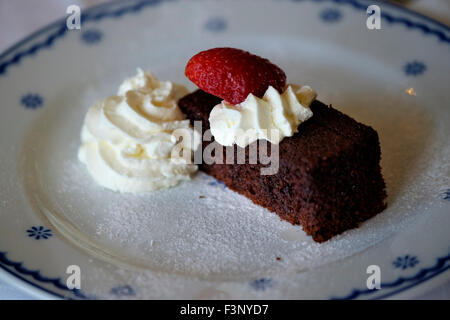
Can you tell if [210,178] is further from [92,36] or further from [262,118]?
[92,36]

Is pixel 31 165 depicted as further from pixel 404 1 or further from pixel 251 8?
pixel 404 1

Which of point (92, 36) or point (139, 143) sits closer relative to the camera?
point (139, 143)

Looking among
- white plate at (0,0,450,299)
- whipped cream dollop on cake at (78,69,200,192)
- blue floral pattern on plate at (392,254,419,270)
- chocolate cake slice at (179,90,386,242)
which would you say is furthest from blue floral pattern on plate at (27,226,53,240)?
blue floral pattern on plate at (392,254,419,270)

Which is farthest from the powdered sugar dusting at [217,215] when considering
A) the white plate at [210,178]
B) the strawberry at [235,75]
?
the strawberry at [235,75]

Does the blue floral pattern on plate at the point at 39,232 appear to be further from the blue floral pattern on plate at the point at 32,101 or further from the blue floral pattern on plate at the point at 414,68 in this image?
the blue floral pattern on plate at the point at 414,68

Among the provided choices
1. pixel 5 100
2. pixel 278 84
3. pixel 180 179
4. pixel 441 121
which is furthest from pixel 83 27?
pixel 441 121

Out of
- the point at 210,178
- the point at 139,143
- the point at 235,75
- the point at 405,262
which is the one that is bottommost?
the point at 405,262

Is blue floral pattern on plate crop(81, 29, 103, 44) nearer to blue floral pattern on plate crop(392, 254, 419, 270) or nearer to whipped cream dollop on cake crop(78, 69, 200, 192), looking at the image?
whipped cream dollop on cake crop(78, 69, 200, 192)

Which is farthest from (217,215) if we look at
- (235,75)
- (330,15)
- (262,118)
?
(330,15)
